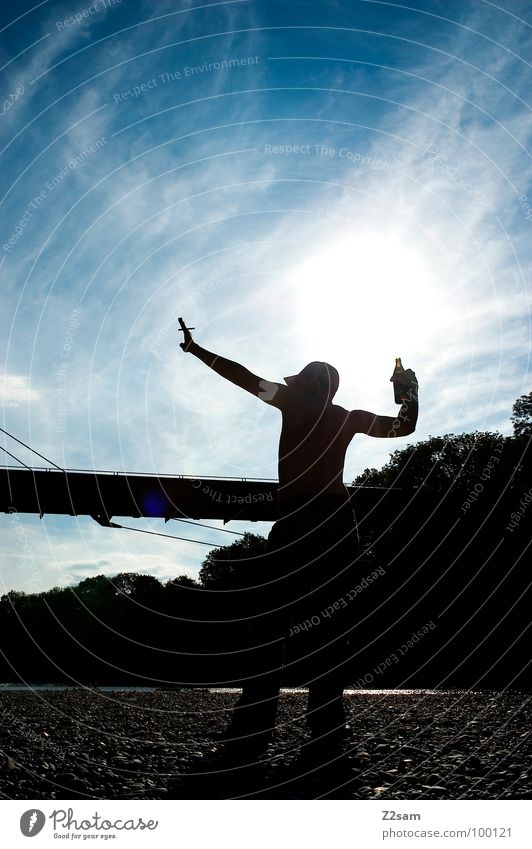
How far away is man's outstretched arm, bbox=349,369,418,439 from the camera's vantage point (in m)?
6.18

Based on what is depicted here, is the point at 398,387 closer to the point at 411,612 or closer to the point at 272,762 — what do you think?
the point at 272,762

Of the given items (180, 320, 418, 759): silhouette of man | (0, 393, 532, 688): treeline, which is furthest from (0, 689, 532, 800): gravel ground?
(0, 393, 532, 688): treeline

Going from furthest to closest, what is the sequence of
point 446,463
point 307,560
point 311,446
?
point 446,463
point 311,446
point 307,560

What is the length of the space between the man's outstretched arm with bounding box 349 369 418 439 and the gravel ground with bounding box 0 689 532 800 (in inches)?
122

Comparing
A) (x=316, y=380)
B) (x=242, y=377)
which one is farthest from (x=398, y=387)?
(x=242, y=377)

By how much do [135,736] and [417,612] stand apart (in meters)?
32.8

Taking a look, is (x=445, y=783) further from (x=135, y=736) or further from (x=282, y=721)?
(x=282, y=721)

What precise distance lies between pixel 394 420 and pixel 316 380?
942 mm

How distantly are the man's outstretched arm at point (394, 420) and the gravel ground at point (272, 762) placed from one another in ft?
10.1

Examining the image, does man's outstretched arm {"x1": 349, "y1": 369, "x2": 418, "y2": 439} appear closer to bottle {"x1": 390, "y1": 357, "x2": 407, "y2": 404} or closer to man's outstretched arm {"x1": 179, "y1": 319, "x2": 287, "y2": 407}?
bottle {"x1": 390, "y1": 357, "x2": 407, "y2": 404}

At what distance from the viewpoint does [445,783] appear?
4.26 meters

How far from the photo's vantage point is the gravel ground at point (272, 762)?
4047 mm

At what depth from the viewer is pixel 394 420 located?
20.3ft
